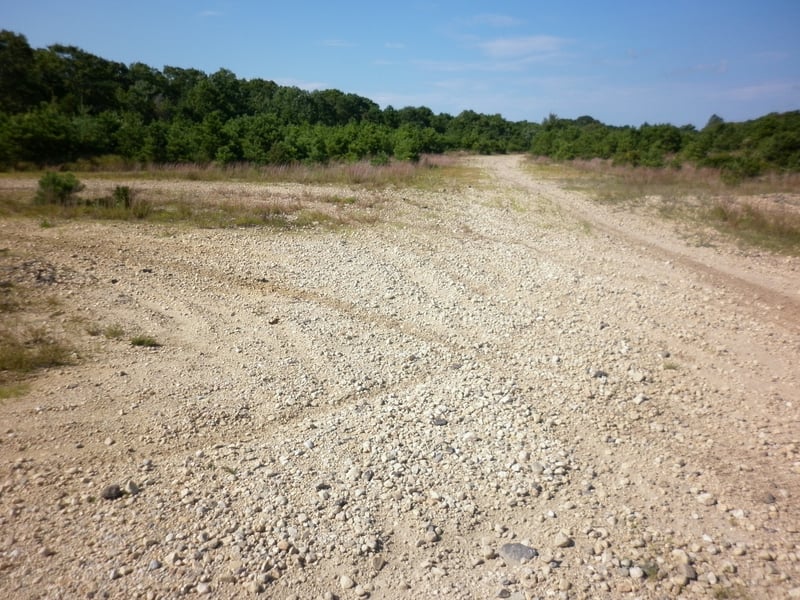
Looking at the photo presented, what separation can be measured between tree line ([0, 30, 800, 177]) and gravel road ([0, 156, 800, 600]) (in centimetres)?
1750

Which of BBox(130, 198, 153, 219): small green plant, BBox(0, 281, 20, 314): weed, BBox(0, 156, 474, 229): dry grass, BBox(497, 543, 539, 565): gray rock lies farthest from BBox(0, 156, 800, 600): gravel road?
BBox(0, 156, 474, 229): dry grass

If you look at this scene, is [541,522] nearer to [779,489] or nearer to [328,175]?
[779,489]

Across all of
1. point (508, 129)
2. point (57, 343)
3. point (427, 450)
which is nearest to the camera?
point (427, 450)

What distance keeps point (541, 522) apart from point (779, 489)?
6.54 feet

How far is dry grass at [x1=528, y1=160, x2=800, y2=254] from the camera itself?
12977 millimetres

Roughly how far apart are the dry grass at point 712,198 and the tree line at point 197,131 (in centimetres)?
207

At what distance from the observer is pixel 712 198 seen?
720 inches

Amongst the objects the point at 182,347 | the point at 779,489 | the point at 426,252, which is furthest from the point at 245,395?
the point at 426,252

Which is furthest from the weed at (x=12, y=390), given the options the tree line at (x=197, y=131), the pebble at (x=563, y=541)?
the tree line at (x=197, y=131)

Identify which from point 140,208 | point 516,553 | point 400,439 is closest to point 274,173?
point 140,208

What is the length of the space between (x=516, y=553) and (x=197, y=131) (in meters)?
27.2

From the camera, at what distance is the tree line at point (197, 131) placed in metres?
23.9

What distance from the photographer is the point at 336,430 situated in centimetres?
457

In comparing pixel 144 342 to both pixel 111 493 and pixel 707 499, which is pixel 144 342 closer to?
pixel 111 493
